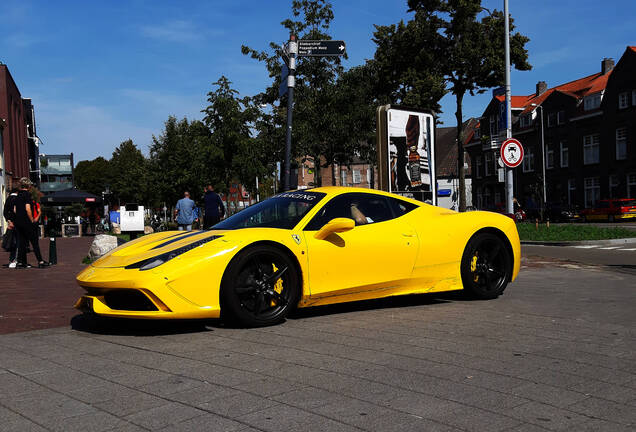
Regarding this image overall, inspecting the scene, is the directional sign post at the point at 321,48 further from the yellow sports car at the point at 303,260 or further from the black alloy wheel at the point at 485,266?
the black alloy wheel at the point at 485,266

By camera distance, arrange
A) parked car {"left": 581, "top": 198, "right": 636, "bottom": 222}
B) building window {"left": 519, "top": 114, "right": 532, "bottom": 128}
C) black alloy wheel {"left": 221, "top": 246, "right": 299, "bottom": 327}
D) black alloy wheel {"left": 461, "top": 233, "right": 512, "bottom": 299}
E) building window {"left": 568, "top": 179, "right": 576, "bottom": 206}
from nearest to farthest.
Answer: black alloy wheel {"left": 221, "top": 246, "right": 299, "bottom": 327} < black alloy wheel {"left": 461, "top": 233, "right": 512, "bottom": 299} < parked car {"left": 581, "top": 198, "right": 636, "bottom": 222} < building window {"left": 568, "top": 179, "right": 576, "bottom": 206} < building window {"left": 519, "top": 114, "right": 532, "bottom": 128}

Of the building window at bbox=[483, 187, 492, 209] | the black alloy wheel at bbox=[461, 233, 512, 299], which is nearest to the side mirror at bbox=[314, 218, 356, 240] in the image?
the black alloy wheel at bbox=[461, 233, 512, 299]

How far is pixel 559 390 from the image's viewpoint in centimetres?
342

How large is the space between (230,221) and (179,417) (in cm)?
342

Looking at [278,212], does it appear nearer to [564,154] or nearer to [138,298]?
[138,298]

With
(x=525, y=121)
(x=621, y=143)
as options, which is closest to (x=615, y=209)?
(x=621, y=143)

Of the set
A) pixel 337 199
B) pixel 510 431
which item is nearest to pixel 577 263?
pixel 337 199

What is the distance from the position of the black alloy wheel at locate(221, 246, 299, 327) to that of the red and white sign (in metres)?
10.2

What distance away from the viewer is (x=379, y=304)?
6703 millimetres

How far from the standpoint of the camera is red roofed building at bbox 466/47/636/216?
1772 inches

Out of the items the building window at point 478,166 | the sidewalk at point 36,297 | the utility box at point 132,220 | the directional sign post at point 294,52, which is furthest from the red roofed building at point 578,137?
the sidewalk at point 36,297

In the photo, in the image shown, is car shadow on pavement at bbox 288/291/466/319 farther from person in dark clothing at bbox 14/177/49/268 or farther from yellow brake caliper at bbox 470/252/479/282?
person in dark clothing at bbox 14/177/49/268

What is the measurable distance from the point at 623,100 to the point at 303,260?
46175 mm

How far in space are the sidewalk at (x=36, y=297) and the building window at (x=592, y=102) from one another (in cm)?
4516
